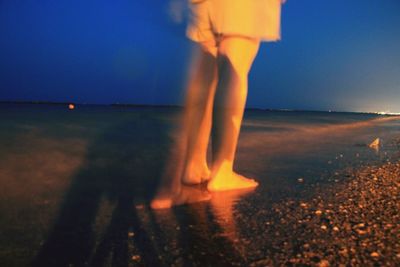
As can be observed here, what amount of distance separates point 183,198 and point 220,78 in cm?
71

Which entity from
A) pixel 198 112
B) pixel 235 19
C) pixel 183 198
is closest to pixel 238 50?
pixel 235 19

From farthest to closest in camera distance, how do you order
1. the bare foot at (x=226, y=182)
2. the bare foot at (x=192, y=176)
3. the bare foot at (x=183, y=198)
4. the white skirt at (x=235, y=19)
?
the bare foot at (x=192, y=176)
the bare foot at (x=226, y=182)
the white skirt at (x=235, y=19)
the bare foot at (x=183, y=198)

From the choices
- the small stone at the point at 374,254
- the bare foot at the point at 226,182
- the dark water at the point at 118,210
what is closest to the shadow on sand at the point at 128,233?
the dark water at the point at 118,210

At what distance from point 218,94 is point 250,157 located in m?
1.51

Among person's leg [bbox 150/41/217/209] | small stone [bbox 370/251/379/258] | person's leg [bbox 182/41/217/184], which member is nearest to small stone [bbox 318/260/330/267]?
small stone [bbox 370/251/379/258]

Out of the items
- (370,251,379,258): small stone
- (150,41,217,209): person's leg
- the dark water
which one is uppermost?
(150,41,217,209): person's leg

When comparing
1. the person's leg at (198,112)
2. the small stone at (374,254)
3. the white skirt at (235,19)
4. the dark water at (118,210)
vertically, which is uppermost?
the white skirt at (235,19)

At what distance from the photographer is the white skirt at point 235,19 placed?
1991mm

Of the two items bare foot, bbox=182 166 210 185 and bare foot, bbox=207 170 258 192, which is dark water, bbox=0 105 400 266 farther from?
bare foot, bbox=182 166 210 185

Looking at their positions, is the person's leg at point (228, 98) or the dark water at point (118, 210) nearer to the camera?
the dark water at point (118, 210)

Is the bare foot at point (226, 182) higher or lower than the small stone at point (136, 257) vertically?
higher

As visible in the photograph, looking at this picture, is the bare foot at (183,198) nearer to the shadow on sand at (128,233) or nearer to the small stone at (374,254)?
the shadow on sand at (128,233)

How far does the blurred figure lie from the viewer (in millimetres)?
2016

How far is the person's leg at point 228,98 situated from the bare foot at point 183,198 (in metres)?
0.10
